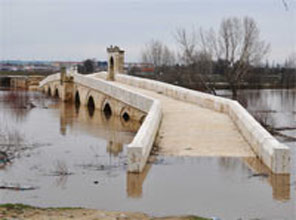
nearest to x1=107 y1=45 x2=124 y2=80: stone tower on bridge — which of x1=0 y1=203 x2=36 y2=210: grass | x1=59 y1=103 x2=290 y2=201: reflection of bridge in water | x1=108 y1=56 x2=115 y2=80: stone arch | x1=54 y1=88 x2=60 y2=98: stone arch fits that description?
x1=108 y1=56 x2=115 y2=80: stone arch

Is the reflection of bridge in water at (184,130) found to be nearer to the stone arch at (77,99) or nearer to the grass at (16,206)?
the grass at (16,206)

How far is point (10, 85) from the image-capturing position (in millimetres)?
51375

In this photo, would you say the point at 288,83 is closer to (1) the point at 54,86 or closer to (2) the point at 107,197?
(1) the point at 54,86

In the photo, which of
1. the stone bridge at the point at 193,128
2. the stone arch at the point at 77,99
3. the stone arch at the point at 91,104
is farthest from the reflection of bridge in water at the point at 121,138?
the stone arch at the point at 77,99

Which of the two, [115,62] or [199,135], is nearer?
[199,135]

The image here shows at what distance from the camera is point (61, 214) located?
241 inches

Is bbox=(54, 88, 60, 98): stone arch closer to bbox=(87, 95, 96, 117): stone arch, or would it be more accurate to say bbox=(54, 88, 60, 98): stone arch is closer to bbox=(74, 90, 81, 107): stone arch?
bbox=(74, 90, 81, 107): stone arch

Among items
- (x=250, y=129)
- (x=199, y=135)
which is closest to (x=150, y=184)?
(x=250, y=129)

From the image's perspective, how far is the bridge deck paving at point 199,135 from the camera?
30.8 ft

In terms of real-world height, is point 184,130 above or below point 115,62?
below

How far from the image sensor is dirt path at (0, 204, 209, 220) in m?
5.92

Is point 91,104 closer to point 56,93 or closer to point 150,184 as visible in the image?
point 56,93

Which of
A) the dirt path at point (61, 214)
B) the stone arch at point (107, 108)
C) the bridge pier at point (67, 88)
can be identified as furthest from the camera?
the bridge pier at point (67, 88)

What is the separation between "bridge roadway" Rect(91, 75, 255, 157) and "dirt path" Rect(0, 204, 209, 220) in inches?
126
